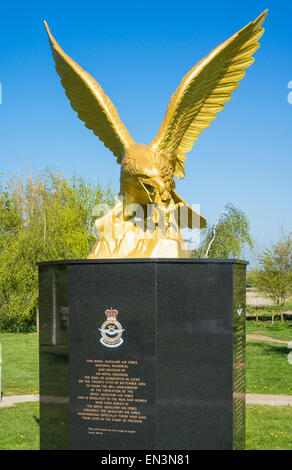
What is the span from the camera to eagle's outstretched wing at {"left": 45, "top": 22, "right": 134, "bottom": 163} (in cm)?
568

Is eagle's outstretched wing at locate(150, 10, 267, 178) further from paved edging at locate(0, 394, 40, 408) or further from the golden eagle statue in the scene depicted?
paved edging at locate(0, 394, 40, 408)

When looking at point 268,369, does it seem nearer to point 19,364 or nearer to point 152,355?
point 19,364

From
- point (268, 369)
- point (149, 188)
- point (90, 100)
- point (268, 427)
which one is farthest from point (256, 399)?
A: point (90, 100)

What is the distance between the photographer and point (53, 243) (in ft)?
60.7

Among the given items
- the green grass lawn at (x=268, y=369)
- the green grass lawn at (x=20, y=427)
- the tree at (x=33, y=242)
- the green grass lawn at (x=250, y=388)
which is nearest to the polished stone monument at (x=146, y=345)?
the green grass lawn at (x=20, y=427)

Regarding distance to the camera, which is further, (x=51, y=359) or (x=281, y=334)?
(x=281, y=334)

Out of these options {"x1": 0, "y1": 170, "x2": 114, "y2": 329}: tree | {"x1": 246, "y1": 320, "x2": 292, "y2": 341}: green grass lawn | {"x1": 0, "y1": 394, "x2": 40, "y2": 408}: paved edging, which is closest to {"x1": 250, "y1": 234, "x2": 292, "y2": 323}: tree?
{"x1": 246, "y1": 320, "x2": 292, "y2": 341}: green grass lawn

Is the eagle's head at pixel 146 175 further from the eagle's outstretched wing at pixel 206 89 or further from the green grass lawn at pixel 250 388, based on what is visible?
the green grass lawn at pixel 250 388

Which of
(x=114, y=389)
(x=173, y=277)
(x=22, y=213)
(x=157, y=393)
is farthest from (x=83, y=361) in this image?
(x=22, y=213)

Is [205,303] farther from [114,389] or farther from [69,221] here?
[69,221]

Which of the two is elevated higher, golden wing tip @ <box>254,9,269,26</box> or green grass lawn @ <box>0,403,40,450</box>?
golden wing tip @ <box>254,9,269,26</box>
